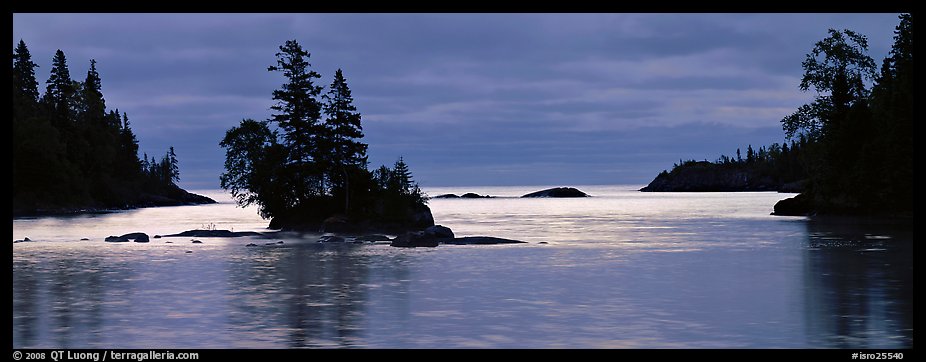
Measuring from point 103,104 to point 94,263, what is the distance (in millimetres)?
141314

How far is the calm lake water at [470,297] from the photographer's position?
19234mm

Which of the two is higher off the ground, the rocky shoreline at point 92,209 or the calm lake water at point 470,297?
the rocky shoreline at point 92,209

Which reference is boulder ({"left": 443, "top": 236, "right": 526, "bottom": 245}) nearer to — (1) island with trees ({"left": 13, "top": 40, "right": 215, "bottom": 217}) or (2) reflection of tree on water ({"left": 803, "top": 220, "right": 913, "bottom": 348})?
(2) reflection of tree on water ({"left": 803, "top": 220, "right": 913, "bottom": 348})

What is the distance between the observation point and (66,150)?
13962 cm

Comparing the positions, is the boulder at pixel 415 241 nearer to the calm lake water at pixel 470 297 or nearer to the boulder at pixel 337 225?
the calm lake water at pixel 470 297

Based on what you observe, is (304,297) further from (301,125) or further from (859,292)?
(301,125)

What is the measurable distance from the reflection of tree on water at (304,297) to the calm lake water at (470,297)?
0.07 metres

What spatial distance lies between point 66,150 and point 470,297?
12813 centimetres

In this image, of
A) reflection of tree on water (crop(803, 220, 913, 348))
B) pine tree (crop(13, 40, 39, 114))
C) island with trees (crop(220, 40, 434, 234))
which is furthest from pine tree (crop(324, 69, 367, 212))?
pine tree (crop(13, 40, 39, 114))

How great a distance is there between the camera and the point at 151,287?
29984mm

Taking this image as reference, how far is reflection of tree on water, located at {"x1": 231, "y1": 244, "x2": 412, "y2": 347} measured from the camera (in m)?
19.7

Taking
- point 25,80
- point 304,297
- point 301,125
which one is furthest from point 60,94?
point 304,297

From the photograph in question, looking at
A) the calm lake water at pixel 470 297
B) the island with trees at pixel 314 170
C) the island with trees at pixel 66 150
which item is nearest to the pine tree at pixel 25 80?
the island with trees at pixel 66 150

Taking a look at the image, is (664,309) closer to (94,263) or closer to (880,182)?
(94,263)
